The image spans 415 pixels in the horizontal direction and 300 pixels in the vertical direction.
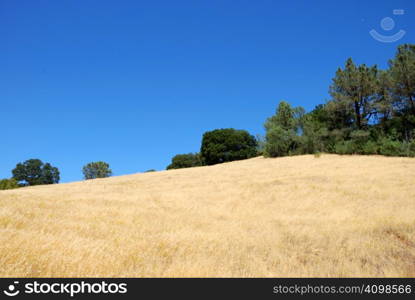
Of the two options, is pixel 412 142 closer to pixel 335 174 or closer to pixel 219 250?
pixel 335 174

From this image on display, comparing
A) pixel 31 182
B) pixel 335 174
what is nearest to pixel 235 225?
pixel 335 174

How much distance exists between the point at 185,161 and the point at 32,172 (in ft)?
131

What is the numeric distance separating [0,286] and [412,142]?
43.2 m

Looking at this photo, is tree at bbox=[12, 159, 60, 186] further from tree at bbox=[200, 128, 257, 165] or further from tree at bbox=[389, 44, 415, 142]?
tree at bbox=[389, 44, 415, 142]

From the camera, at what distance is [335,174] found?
24766 mm

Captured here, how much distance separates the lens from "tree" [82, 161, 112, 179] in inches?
3494

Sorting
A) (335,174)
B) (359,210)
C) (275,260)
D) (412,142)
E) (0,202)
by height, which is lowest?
(275,260)

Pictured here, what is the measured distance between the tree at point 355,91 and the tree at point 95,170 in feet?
222

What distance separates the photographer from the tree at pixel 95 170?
88.8 m

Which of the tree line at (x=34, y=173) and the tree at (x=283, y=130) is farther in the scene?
the tree line at (x=34, y=173)

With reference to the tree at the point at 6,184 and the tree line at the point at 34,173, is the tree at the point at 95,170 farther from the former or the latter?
the tree at the point at 6,184

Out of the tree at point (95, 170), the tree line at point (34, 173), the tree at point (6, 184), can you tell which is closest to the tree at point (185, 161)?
the tree at point (95, 170)

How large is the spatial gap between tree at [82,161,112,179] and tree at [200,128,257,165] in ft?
105

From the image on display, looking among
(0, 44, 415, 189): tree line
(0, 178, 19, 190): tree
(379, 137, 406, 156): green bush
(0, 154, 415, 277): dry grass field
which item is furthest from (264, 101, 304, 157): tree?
(0, 178, 19, 190): tree
